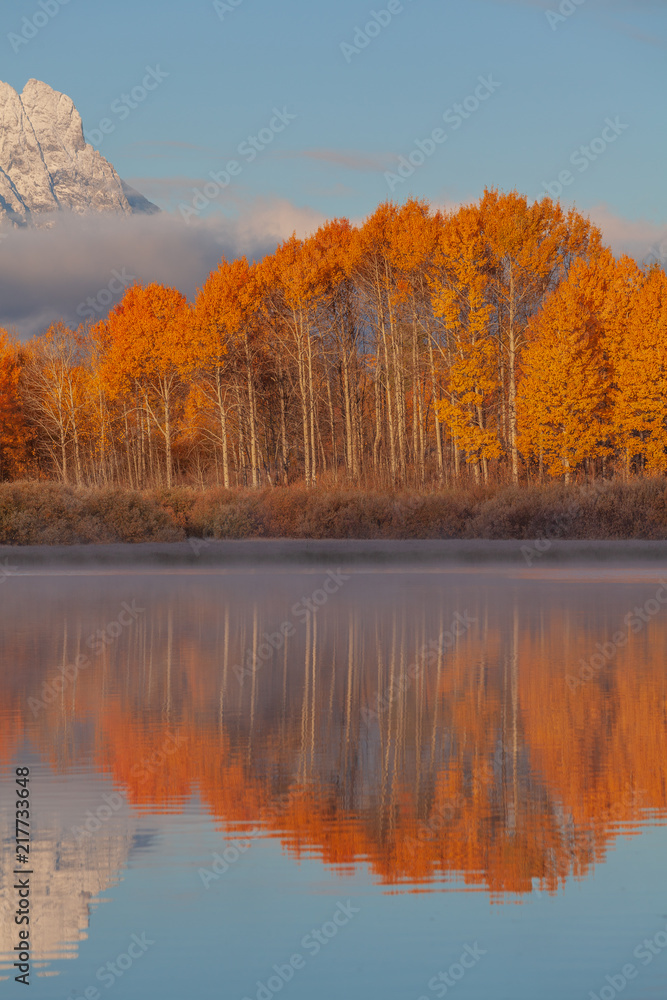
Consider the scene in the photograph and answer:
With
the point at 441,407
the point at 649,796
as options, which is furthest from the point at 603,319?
the point at 649,796

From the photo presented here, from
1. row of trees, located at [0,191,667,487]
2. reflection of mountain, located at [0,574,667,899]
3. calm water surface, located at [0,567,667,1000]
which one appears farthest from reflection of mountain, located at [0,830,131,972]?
row of trees, located at [0,191,667,487]

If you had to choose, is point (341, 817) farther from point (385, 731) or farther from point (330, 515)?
point (330, 515)

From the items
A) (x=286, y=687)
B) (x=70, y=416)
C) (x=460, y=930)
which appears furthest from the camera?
(x=70, y=416)

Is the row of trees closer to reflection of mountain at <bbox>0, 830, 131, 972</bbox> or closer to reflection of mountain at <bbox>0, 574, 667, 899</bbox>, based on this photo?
reflection of mountain at <bbox>0, 574, 667, 899</bbox>

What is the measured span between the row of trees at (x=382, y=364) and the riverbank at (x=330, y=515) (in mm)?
6706

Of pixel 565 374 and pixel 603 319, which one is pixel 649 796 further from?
pixel 603 319

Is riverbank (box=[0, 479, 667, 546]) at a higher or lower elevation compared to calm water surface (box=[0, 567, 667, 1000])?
higher

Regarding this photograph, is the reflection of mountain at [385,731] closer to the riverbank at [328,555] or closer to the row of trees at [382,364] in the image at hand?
the riverbank at [328,555]

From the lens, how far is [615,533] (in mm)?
37594

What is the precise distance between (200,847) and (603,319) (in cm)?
4631

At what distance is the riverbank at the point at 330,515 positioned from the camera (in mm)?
37062

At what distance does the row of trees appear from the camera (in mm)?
48875

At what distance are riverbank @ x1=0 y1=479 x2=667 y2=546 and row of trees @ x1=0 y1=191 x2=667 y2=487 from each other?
6706 mm

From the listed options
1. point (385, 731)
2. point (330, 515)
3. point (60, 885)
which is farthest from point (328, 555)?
point (60, 885)
